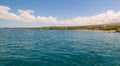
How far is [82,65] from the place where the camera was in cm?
1933

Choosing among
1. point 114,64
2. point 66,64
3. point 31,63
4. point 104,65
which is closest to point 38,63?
point 31,63

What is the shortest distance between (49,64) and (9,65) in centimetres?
555

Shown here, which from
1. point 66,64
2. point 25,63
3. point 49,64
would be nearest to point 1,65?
point 25,63

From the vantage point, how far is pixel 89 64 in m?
19.7

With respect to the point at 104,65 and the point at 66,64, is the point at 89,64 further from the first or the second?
the point at 66,64

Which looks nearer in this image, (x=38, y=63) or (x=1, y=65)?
(x=1, y=65)

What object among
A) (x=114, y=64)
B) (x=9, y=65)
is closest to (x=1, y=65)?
→ (x=9, y=65)

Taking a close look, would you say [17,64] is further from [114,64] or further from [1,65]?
[114,64]

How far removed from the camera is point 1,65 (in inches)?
744

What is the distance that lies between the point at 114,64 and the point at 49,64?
9343mm

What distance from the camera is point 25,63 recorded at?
2016 cm

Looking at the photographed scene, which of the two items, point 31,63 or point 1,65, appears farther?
point 31,63

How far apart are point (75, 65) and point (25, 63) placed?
7.29 m

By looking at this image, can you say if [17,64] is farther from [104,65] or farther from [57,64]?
[104,65]
